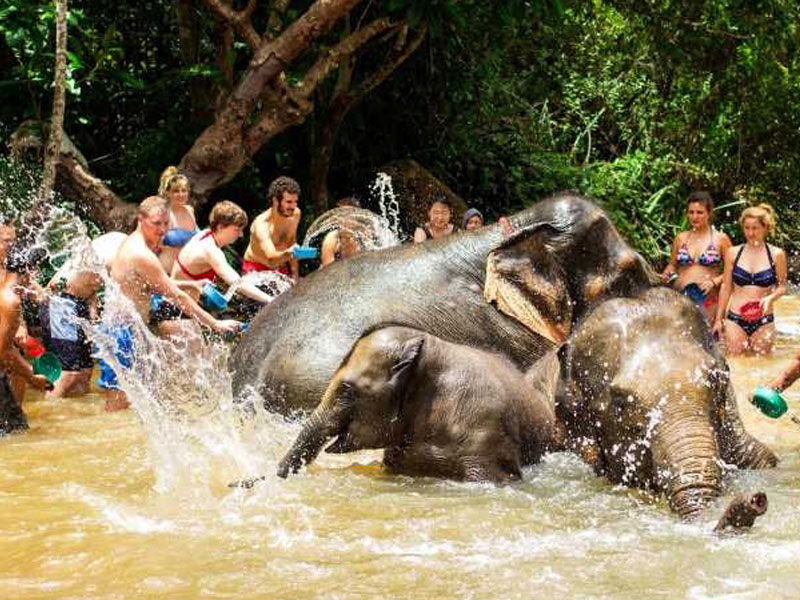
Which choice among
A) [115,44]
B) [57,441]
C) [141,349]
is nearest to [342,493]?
[57,441]

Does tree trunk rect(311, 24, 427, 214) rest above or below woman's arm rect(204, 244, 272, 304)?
above

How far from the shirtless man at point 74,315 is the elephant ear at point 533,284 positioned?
307 cm

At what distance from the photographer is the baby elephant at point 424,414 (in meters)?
5.55

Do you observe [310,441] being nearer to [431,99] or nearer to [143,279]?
[143,279]

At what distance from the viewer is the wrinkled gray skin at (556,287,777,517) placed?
4.79 m

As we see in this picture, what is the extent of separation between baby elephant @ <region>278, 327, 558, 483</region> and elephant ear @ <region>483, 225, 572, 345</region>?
0.25 meters

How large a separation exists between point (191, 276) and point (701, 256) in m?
4.04

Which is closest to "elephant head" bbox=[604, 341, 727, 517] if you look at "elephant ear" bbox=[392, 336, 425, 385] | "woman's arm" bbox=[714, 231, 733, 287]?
"elephant ear" bbox=[392, 336, 425, 385]

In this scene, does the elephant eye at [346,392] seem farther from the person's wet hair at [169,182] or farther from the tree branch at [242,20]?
the tree branch at [242,20]

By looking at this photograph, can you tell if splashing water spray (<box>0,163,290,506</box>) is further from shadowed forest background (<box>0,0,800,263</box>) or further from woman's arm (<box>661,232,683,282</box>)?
woman's arm (<box>661,232,683,282</box>)

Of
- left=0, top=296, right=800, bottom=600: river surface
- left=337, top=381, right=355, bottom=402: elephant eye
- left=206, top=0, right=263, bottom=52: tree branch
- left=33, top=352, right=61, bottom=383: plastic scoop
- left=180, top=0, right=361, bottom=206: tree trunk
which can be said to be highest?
left=206, top=0, right=263, bottom=52: tree branch

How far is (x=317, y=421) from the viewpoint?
556 centimetres

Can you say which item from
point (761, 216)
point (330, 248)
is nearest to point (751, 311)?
point (761, 216)

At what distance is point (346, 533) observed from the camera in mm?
4910
